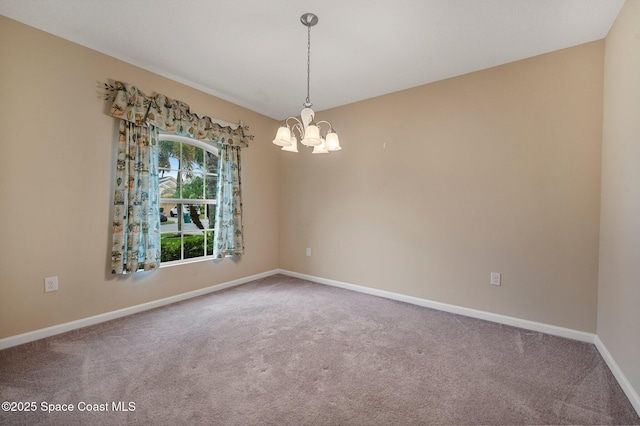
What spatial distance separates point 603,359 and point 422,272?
1.56 meters

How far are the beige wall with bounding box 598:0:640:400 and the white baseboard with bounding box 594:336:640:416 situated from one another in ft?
0.11

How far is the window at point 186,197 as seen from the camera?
3308 mm

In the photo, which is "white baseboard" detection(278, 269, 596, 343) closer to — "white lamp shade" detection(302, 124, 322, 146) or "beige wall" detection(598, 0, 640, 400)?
"beige wall" detection(598, 0, 640, 400)

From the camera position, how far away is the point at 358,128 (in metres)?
3.74

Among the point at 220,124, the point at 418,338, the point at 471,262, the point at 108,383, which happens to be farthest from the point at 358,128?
the point at 108,383

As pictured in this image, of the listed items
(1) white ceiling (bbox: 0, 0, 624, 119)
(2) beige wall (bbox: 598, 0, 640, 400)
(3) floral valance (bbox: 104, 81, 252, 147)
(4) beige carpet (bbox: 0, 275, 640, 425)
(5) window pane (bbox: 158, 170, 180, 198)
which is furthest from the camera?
(5) window pane (bbox: 158, 170, 180, 198)

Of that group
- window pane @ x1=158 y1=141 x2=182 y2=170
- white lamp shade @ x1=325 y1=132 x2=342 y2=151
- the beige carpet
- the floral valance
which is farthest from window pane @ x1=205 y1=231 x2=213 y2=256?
white lamp shade @ x1=325 y1=132 x2=342 y2=151

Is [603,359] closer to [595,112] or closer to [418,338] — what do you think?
[418,338]

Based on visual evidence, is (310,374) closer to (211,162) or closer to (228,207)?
(228,207)

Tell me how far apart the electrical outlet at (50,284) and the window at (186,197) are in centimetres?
98

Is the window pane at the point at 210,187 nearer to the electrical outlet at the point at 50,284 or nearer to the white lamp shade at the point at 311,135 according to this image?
the electrical outlet at the point at 50,284

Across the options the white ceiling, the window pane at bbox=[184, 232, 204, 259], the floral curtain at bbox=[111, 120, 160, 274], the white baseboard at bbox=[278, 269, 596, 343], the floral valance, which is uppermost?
the white ceiling

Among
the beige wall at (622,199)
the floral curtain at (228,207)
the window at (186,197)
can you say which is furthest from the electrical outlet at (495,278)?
the window at (186,197)

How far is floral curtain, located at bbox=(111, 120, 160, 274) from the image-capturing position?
270 centimetres
